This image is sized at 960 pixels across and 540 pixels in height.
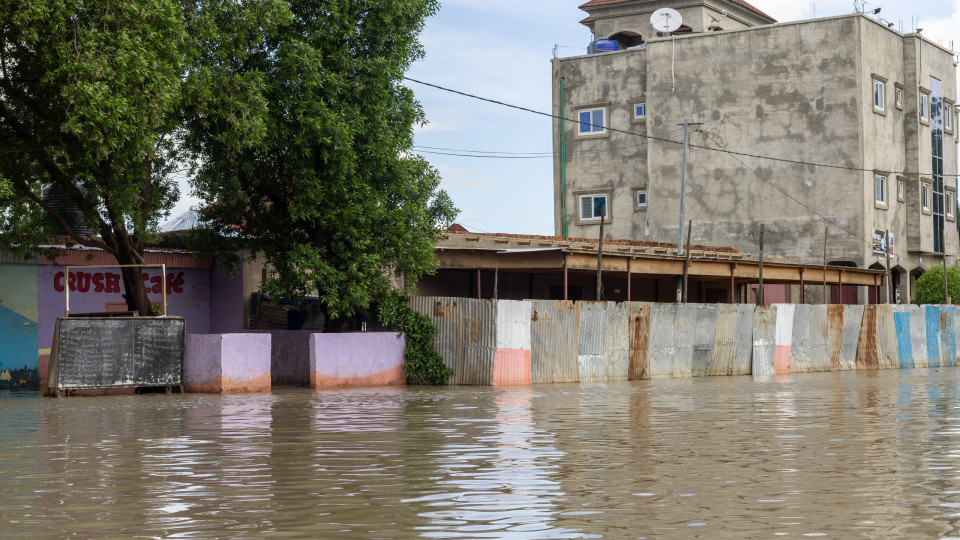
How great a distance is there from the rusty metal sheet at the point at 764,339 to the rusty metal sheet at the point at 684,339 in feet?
9.41

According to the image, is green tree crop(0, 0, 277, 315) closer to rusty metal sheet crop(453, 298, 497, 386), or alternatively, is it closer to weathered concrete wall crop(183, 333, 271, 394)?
weathered concrete wall crop(183, 333, 271, 394)

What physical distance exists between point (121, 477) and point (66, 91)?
11.8 m

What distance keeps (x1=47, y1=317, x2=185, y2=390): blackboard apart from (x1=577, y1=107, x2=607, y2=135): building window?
35709 mm

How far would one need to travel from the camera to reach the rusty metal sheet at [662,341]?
29.8 m

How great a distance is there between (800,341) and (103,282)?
19.7 metres

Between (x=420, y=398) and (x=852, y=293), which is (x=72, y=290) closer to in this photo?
(x=420, y=398)

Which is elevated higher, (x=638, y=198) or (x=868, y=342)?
(x=638, y=198)

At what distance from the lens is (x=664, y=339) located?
99.1 ft

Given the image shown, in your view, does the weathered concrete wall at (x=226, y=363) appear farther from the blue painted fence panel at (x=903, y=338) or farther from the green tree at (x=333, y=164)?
the blue painted fence panel at (x=903, y=338)

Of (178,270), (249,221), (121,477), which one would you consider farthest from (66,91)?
(121,477)

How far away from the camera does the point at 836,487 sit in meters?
9.85

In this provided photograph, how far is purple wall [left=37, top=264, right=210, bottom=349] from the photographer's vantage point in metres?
26.6

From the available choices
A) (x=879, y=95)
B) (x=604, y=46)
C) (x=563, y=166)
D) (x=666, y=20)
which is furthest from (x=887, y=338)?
(x=604, y=46)

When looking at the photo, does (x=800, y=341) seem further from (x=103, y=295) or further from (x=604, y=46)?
(x=604, y=46)
